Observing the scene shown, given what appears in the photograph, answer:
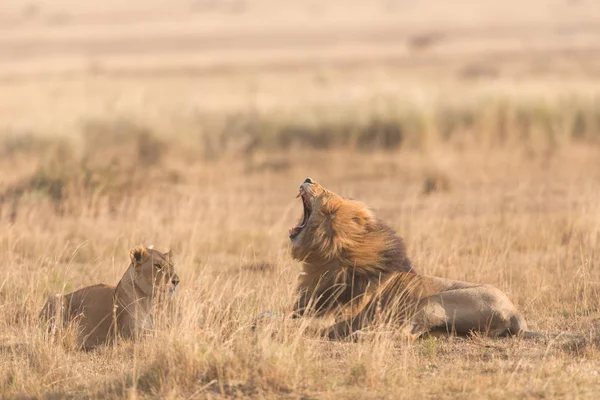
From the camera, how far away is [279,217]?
12898 mm

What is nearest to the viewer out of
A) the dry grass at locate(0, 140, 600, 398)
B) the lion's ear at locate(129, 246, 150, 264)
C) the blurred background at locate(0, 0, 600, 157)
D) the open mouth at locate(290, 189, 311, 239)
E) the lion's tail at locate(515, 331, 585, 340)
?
the dry grass at locate(0, 140, 600, 398)

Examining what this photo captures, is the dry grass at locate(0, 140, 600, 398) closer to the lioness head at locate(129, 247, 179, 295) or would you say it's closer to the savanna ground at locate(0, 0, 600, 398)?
the savanna ground at locate(0, 0, 600, 398)

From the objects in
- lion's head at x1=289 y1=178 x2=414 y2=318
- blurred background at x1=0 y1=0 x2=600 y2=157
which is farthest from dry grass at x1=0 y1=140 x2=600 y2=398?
blurred background at x1=0 y1=0 x2=600 y2=157

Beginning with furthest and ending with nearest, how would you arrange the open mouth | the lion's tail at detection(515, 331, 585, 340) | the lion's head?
the open mouth → the lion's head → the lion's tail at detection(515, 331, 585, 340)

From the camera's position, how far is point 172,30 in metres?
78.2

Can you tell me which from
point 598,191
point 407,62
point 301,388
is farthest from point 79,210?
point 407,62

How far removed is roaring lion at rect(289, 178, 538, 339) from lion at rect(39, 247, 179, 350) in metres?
1.01

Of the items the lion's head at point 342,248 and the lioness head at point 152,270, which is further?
the lion's head at point 342,248

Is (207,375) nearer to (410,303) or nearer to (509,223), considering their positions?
(410,303)

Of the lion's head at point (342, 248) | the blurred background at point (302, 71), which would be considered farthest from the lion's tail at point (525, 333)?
the blurred background at point (302, 71)

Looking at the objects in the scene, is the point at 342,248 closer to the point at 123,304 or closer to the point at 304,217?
the point at 304,217

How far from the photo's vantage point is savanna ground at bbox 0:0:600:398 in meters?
6.07

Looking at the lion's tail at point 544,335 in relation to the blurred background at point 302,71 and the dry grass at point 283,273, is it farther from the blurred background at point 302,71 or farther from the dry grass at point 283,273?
the blurred background at point 302,71

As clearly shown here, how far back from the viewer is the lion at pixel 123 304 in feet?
22.6
